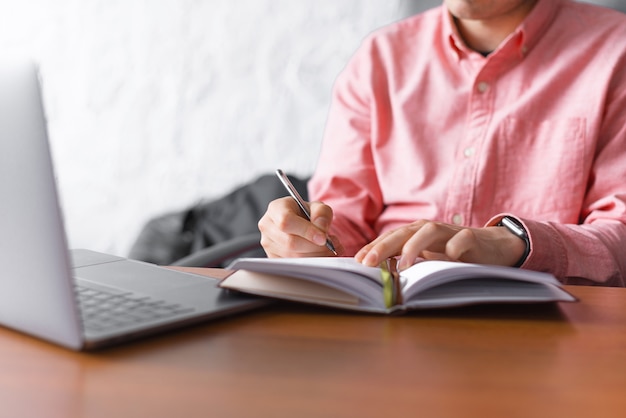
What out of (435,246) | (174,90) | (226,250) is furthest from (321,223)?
(174,90)

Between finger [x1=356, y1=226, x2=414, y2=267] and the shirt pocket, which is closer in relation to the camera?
finger [x1=356, y1=226, x2=414, y2=267]

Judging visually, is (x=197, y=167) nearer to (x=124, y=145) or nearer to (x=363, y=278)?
(x=124, y=145)

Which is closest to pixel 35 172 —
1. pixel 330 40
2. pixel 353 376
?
pixel 353 376

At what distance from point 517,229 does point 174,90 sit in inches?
58.9

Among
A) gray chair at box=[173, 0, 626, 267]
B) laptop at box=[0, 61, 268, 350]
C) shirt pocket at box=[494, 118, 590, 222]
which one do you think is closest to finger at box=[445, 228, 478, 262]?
laptop at box=[0, 61, 268, 350]

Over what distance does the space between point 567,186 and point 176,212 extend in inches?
47.4

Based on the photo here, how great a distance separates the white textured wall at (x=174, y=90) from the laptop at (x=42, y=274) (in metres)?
1.39

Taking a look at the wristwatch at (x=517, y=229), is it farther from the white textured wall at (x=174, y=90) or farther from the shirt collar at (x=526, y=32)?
the white textured wall at (x=174, y=90)

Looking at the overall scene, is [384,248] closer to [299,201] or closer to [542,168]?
[299,201]

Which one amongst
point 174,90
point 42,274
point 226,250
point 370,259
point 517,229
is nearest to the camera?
point 42,274

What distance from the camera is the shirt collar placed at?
138 cm

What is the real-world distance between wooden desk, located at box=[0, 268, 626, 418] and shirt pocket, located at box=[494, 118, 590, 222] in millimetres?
603

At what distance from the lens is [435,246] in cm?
94

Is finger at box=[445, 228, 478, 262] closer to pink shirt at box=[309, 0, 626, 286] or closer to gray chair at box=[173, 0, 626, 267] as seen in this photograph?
pink shirt at box=[309, 0, 626, 286]
